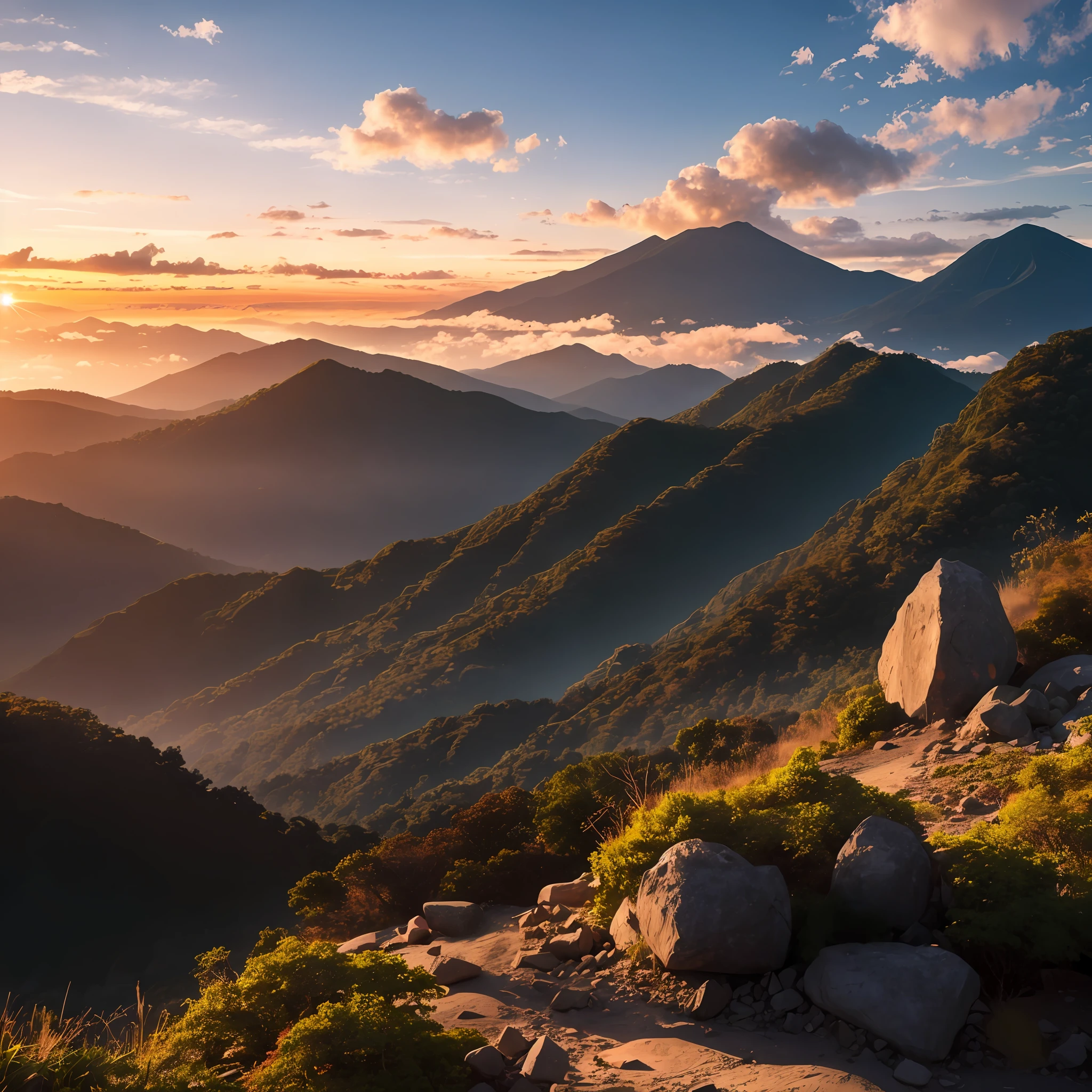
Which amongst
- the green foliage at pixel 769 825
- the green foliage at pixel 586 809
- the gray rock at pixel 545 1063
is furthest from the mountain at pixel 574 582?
the gray rock at pixel 545 1063

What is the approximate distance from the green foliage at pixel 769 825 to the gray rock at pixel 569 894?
1035mm

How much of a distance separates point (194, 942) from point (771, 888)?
29.5 meters

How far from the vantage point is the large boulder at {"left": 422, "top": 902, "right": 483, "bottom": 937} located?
34.2 feet

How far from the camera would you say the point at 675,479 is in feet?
391

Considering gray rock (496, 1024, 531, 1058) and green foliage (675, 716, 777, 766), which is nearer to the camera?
gray rock (496, 1024, 531, 1058)

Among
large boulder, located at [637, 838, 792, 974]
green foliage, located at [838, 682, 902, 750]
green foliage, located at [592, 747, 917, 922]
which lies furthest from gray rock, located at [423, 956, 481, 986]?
green foliage, located at [838, 682, 902, 750]

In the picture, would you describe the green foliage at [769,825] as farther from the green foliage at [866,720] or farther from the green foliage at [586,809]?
the green foliage at [866,720]

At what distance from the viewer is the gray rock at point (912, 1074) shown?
5.74m

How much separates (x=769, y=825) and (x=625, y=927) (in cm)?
189

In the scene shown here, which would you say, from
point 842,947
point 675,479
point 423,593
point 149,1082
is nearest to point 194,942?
point 149,1082

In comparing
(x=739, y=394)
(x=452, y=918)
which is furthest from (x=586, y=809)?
(x=739, y=394)

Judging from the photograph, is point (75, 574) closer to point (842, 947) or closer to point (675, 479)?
point (675, 479)

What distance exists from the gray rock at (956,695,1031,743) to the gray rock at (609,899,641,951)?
7.18 m

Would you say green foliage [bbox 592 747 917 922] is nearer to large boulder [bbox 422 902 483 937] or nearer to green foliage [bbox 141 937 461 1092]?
large boulder [bbox 422 902 483 937]
